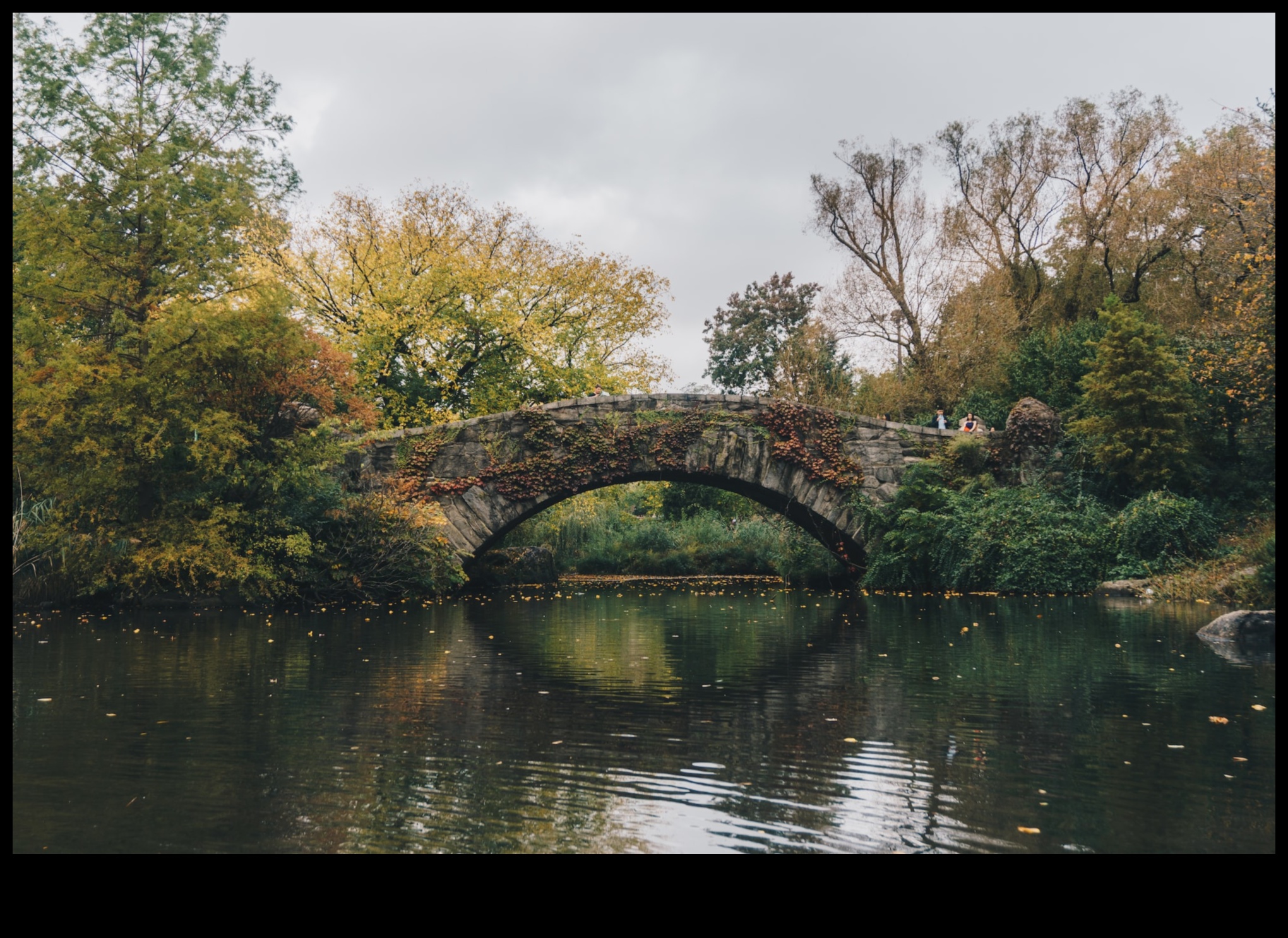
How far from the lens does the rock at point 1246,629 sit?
8.90 m

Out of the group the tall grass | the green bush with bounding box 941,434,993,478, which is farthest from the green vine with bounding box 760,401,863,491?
the tall grass

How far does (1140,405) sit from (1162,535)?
8.07 ft

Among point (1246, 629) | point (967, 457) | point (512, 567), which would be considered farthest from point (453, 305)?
point (1246, 629)

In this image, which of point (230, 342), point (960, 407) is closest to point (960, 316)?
point (960, 407)

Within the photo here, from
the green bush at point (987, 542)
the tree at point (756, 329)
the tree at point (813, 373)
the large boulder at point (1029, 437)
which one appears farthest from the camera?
the tree at point (756, 329)

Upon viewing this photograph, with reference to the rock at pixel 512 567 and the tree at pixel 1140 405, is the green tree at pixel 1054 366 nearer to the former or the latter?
the tree at pixel 1140 405

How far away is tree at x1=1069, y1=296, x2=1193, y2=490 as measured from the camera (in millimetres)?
16703

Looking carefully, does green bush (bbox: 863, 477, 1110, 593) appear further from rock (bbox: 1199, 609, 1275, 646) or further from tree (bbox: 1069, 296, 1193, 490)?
rock (bbox: 1199, 609, 1275, 646)

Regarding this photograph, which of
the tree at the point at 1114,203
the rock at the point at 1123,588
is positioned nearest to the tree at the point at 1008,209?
the tree at the point at 1114,203

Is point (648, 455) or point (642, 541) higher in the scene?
point (648, 455)

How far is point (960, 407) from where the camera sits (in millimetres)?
23000

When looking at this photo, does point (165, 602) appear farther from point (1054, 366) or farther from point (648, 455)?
point (1054, 366)

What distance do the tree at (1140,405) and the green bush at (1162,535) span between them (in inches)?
39.0

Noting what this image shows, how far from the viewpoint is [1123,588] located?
1504 cm
